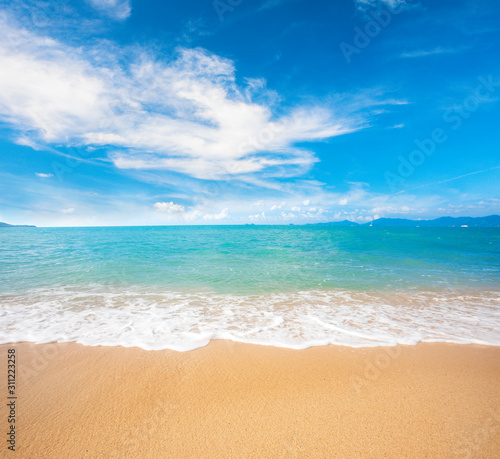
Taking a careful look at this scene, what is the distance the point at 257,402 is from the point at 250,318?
11.2ft

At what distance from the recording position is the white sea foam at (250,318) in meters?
5.27

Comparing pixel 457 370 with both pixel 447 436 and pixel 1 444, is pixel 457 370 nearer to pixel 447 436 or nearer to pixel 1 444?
pixel 447 436

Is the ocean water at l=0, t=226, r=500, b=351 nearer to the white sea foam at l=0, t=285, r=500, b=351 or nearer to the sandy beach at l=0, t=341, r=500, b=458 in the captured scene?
the white sea foam at l=0, t=285, r=500, b=351

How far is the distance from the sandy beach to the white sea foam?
0.61 metres

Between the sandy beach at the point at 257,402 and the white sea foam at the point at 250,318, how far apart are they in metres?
0.61

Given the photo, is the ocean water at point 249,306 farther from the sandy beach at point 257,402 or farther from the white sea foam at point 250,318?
the sandy beach at point 257,402

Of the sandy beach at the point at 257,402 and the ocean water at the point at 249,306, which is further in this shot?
the ocean water at the point at 249,306

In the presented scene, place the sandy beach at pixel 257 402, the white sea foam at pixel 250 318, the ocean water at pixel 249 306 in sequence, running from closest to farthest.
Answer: the sandy beach at pixel 257 402
the white sea foam at pixel 250 318
the ocean water at pixel 249 306

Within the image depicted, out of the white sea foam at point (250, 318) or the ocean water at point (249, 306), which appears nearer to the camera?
the white sea foam at point (250, 318)

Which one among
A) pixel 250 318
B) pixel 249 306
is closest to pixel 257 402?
pixel 250 318

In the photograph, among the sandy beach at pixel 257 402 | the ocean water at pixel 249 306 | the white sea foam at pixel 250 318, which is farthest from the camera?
the ocean water at pixel 249 306

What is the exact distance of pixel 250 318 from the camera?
6625mm

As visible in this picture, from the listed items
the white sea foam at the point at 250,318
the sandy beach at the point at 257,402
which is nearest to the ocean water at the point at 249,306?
the white sea foam at the point at 250,318

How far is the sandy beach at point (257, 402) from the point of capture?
2549mm
